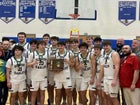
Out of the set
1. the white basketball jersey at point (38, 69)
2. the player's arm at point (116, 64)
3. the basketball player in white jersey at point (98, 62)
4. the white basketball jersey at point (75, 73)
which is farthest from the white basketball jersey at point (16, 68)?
the player's arm at point (116, 64)

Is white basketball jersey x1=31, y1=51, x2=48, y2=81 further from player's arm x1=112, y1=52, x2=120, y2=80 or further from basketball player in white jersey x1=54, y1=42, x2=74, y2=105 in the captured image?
player's arm x1=112, y1=52, x2=120, y2=80

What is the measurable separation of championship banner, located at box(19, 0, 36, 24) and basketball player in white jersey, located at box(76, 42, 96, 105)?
28.4 feet

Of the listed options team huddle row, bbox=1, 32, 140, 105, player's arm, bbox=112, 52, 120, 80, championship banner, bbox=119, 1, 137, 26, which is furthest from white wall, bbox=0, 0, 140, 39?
player's arm, bbox=112, 52, 120, 80

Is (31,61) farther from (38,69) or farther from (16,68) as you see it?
(16,68)

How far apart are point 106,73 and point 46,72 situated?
4.42 ft

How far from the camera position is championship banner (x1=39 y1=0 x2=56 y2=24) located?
1658cm

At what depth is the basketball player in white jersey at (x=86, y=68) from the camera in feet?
27.3

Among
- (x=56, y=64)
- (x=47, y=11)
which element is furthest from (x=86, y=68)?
(x=47, y=11)

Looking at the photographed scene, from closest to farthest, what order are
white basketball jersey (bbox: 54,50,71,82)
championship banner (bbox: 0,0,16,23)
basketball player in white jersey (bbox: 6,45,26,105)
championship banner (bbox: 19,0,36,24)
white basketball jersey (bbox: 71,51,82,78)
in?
basketball player in white jersey (bbox: 6,45,26,105) < white basketball jersey (bbox: 54,50,71,82) < white basketball jersey (bbox: 71,51,82,78) < championship banner (bbox: 19,0,36,24) < championship banner (bbox: 0,0,16,23)

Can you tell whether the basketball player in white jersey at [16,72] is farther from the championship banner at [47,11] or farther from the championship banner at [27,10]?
the championship banner at [27,10]

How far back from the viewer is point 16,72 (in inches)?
321

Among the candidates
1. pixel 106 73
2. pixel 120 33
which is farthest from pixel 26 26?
pixel 106 73

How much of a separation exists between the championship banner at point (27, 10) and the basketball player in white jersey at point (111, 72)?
9.28m

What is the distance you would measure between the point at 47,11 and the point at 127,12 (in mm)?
3402
